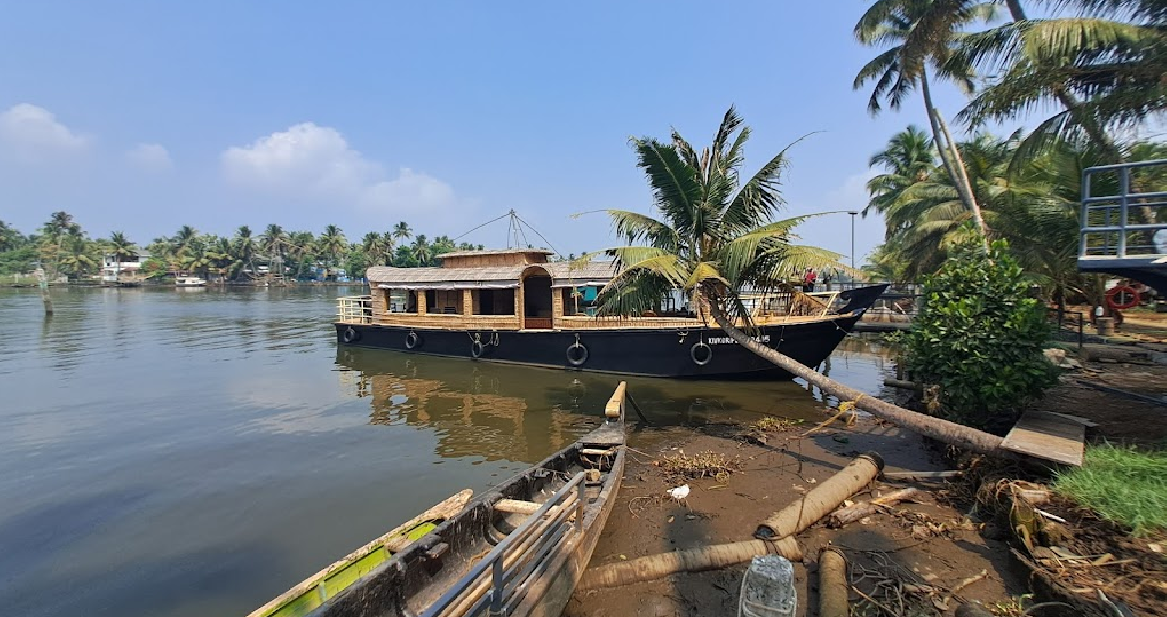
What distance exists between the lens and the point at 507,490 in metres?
5.68

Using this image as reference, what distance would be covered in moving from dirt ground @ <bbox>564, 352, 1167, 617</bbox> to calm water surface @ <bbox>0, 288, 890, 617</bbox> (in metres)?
3.14

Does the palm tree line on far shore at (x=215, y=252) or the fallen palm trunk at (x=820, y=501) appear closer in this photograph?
the fallen palm trunk at (x=820, y=501)

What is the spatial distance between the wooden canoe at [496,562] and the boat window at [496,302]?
13662 mm

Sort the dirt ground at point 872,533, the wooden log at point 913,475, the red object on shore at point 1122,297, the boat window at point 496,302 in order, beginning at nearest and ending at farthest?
1. the dirt ground at point 872,533
2. the wooden log at point 913,475
3. the red object on shore at point 1122,297
4. the boat window at point 496,302

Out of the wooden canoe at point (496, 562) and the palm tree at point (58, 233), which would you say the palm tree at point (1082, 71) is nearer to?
the wooden canoe at point (496, 562)

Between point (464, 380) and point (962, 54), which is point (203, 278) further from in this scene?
point (962, 54)

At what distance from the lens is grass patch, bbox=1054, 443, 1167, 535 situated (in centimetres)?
396

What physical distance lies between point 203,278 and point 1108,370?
107 m

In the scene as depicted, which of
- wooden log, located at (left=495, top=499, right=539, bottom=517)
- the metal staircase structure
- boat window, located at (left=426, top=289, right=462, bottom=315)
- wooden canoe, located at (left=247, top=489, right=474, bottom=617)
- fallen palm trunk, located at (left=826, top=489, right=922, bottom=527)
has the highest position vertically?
the metal staircase structure

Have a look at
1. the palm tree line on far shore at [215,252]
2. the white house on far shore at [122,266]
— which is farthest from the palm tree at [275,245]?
the white house on far shore at [122,266]

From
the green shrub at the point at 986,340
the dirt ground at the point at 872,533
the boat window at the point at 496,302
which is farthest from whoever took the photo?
the boat window at the point at 496,302

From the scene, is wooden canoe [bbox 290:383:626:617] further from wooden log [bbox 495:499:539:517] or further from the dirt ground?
the dirt ground

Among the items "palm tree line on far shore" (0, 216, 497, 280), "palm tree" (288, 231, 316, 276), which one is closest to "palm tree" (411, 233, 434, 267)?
"palm tree line on far shore" (0, 216, 497, 280)

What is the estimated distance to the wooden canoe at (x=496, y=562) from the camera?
3367 millimetres
